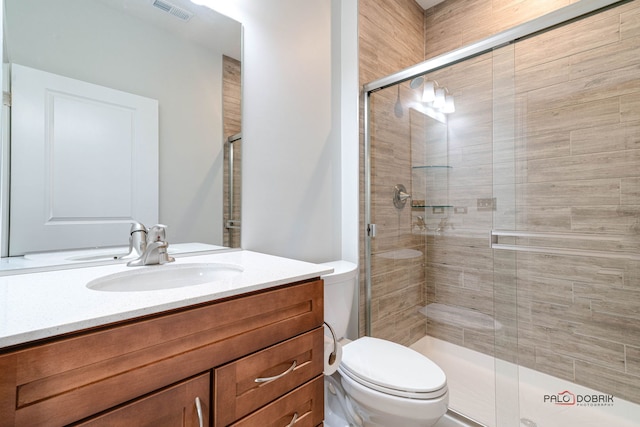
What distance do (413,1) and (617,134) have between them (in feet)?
5.25

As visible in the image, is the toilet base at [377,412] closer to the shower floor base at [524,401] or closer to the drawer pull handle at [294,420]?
the drawer pull handle at [294,420]

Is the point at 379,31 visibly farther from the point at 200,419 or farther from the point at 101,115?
the point at 200,419

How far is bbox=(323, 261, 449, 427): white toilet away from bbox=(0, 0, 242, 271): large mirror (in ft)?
1.99

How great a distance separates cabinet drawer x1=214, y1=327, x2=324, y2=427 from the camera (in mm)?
651

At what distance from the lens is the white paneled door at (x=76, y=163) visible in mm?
860

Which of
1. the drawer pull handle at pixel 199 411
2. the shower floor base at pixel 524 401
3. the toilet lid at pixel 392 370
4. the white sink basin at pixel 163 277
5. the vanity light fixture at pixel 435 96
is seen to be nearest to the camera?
the drawer pull handle at pixel 199 411

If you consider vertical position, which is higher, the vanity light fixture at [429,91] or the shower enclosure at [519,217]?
the vanity light fixture at [429,91]

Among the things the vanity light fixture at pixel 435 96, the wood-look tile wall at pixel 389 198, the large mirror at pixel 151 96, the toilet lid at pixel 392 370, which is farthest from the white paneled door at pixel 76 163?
the vanity light fixture at pixel 435 96

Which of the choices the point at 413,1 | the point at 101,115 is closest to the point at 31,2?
the point at 101,115

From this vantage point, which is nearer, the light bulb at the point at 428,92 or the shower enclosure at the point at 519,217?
the shower enclosure at the point at 519,217

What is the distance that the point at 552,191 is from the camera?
1.61 metres

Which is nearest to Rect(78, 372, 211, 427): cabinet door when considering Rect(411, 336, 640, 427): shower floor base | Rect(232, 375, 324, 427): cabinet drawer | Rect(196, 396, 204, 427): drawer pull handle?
Rect(196, 396, 204, 427): drawer pull handle

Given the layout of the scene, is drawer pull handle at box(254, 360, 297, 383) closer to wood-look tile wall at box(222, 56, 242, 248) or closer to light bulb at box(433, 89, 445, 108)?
wood-look tile wall at box(222, 56, 242, 248)

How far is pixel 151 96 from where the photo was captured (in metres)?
1.08
